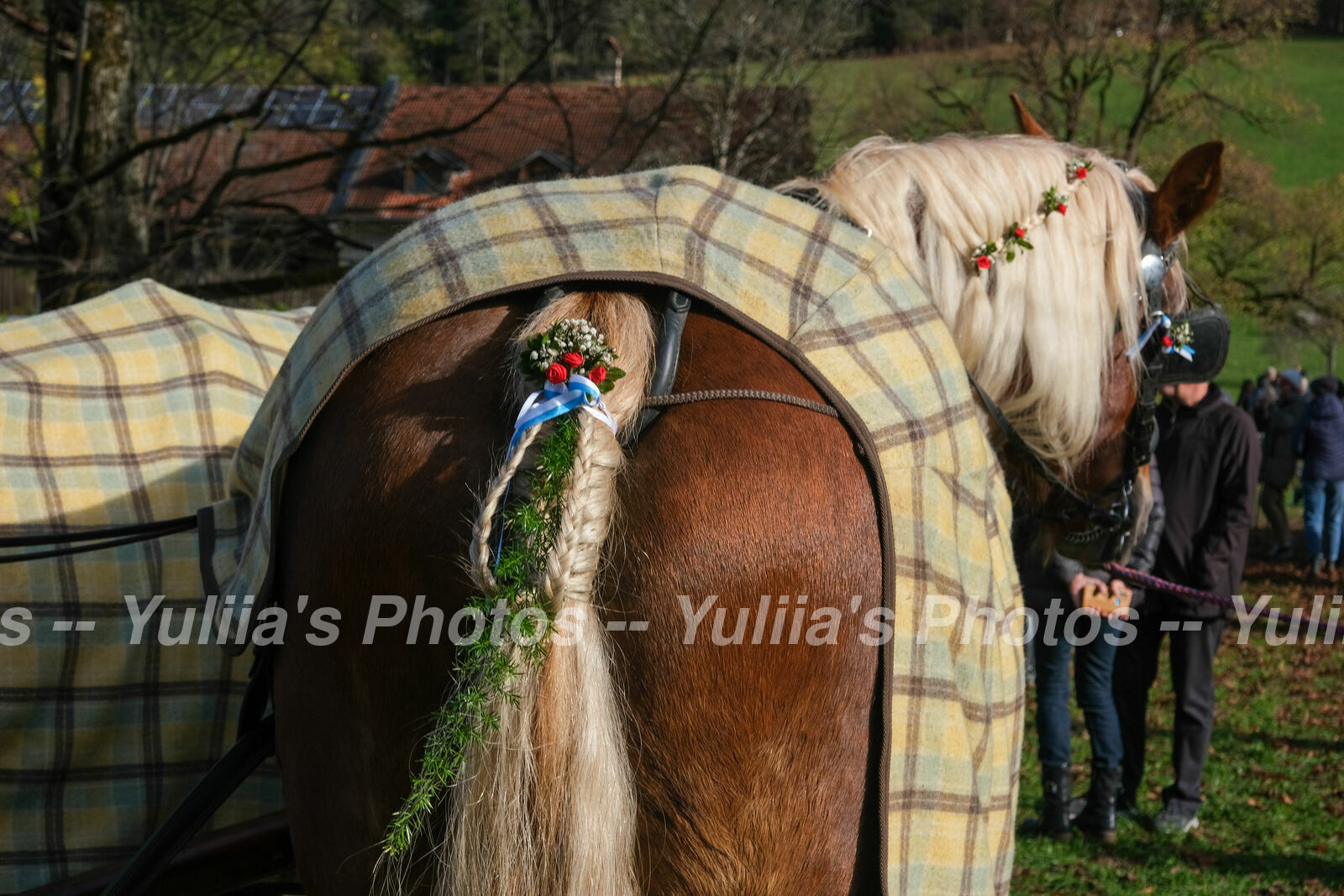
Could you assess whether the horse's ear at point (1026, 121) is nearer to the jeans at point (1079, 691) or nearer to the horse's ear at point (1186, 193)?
the horse's ear at point (1186, 193)

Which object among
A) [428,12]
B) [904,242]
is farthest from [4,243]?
[904,242]

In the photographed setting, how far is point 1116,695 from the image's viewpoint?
210 inches

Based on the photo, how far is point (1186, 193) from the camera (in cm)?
220

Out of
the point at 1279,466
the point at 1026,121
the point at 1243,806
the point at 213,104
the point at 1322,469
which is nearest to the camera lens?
the point at 1026,121

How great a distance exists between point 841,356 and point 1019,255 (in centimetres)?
73

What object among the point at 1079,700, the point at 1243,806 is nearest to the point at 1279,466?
the point at 1243,806

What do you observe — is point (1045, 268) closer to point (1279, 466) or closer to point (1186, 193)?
point (1186, 193)

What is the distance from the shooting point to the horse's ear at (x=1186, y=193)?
216 centimetres

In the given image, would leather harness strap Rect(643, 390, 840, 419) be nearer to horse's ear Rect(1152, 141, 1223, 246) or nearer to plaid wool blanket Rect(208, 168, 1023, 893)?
plaid wool blanket Rect(208, 168, 1023, 893)

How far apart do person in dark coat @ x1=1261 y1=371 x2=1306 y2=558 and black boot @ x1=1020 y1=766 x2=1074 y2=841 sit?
8357mm

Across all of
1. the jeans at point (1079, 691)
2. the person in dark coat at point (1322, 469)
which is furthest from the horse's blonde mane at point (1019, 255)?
the person in dark coat at point (1322, 469)

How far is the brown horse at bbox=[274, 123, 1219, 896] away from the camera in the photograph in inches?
48.5

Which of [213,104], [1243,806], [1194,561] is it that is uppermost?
[213,104]

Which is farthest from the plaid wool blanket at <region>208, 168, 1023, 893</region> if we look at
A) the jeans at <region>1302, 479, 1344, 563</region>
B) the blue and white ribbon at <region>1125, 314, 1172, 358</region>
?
the jeans at <region>1302, 479, 1344, 563</region>
